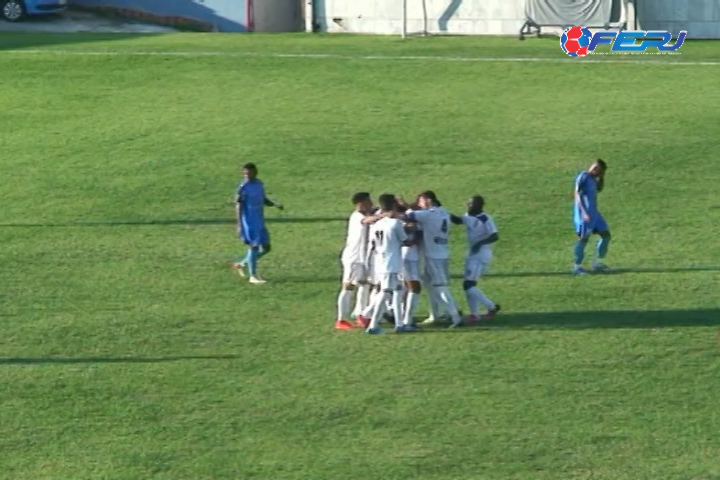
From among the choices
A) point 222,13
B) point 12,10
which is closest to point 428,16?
point 222,13

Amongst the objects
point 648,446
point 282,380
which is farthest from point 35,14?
point 648,446

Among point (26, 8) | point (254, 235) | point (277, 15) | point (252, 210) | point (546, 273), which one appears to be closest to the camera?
point (252, 210)

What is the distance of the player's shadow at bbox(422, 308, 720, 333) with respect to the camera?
20.9 metres

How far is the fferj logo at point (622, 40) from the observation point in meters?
39.0

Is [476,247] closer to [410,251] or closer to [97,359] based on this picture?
[410,251]

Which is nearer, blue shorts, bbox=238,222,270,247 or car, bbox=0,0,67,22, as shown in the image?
blue shorts, bbox=238,222,270,247

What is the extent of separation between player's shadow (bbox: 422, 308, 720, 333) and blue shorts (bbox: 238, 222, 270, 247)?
309 cm

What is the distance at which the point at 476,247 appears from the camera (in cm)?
2091

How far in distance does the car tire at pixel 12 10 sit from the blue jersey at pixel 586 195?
2539 centimetres

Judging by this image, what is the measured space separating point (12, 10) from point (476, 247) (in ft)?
88.1

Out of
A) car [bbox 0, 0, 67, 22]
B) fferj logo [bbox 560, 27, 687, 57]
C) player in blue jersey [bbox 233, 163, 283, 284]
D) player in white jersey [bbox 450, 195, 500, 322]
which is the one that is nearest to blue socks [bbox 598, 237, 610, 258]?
player in white jersey [bbox 450, 195, 500, 322]

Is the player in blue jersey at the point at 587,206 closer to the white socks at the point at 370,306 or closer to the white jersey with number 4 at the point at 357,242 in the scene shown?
the white socks at the point at 370,306

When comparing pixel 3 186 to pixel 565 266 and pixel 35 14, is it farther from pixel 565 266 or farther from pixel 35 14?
pixel 35 14

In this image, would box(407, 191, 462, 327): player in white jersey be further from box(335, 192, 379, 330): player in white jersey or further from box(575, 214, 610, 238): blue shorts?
box(575, 214, 610, 238): blue shorts
